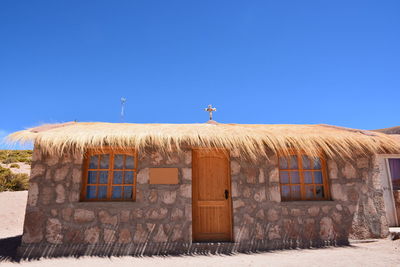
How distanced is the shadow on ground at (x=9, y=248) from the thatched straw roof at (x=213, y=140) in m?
1.87

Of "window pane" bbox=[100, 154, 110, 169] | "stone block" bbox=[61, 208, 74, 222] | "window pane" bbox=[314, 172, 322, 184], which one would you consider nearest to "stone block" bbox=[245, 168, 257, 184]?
"window pane" bbox=[314, 172, 322, 184]

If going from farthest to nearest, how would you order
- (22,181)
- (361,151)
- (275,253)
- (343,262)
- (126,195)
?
(22,181) → (361,151) → (126,195) → (275,253) → (343,262)

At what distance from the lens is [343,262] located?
3.76 meters

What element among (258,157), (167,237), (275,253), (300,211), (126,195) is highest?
(258,157)

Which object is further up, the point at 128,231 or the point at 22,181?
the point at 22,181

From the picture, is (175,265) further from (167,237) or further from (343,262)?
(343,262)

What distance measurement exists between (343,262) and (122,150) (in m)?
4.08

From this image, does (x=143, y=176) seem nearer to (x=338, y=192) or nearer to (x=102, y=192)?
(x=102, y=192)

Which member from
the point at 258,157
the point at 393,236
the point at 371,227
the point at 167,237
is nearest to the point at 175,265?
the point at 167,237

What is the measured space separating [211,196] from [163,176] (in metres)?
1.02

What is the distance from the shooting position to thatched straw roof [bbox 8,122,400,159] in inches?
183

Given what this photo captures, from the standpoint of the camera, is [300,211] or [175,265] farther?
[300,211]

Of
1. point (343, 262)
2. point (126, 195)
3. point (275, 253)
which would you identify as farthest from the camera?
point (126, 195)

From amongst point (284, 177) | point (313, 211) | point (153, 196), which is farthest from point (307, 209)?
point (153, 196)
